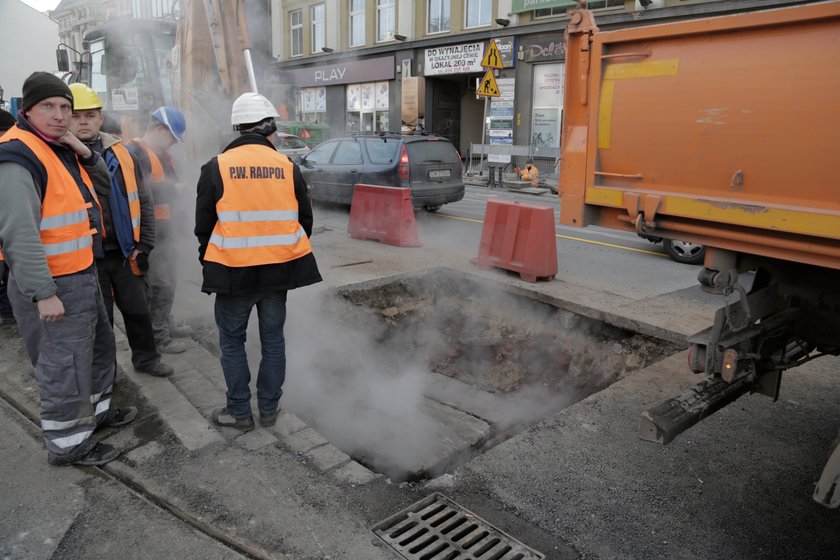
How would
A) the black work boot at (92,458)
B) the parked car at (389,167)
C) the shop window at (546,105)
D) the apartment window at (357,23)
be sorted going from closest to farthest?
the black work boot at (92,458), the parked car at (389,167), the shop window at (546,105), the apartment window at (357,23)

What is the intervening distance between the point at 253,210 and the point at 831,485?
288 cm

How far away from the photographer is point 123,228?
3.80 metres

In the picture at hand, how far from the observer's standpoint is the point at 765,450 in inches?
136

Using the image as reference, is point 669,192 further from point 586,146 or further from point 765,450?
point 765,450

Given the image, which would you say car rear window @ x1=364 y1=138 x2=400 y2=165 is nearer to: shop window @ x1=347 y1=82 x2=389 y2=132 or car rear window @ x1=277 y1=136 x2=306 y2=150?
car rear window @ x1=277 y1=136 x2=306 y2=150

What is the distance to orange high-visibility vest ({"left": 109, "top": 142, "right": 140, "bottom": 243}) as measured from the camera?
153 inches

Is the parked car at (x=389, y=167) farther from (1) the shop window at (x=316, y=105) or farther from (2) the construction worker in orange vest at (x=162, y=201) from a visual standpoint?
(1) the shop window at (x=316, y=105)

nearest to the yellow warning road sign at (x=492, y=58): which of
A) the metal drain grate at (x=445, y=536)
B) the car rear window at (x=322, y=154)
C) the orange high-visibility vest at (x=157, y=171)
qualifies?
the car rear window at (x=322, y=154)

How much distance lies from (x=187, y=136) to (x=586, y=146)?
4549mm

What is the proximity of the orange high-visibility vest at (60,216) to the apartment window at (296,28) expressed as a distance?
18697 millimetres

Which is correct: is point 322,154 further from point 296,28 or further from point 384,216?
point 296,28

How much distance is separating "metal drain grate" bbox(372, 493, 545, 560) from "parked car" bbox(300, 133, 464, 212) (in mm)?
8779

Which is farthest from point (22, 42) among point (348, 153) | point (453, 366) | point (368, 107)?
point (453, 366)

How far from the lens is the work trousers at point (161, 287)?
15.5 ft
